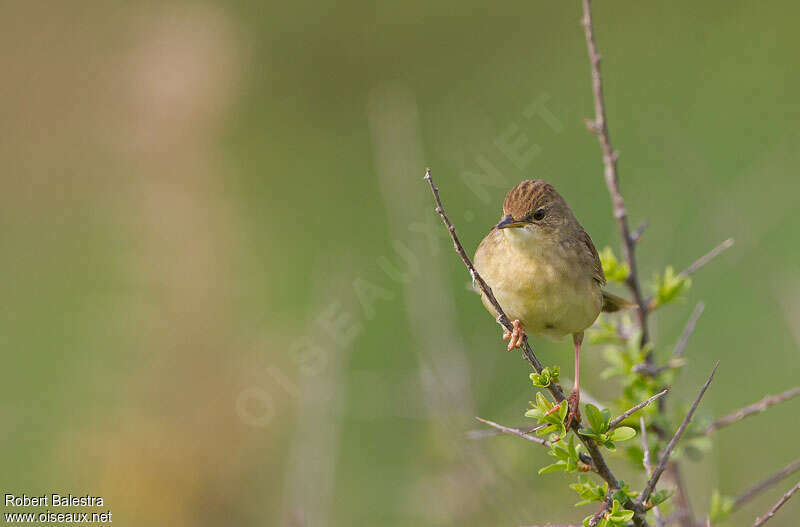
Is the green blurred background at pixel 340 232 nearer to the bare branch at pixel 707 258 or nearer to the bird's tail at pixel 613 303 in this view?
the bird's tail at pixel 613 303

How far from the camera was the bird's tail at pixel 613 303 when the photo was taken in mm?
3799

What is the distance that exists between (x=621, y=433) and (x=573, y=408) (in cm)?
17

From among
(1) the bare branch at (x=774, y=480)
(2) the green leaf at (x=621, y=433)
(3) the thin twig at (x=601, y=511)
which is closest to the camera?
(3) the thin twig at (x=601, y=511)

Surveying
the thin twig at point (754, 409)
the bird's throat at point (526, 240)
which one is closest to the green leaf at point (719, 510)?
the thin twig at point (754, 409)

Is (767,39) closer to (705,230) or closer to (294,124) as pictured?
(705,230)

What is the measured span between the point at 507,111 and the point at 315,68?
259 centimetres

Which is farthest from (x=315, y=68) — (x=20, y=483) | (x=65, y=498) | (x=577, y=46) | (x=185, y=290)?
(x=65, y=498)

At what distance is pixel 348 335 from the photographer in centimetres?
562

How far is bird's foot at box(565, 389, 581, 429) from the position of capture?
9.18 ft

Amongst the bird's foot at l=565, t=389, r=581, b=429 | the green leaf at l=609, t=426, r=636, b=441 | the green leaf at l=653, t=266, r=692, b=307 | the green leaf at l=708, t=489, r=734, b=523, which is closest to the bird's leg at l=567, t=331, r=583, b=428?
the bird's foot at l=565, t=389, r=581, b=429

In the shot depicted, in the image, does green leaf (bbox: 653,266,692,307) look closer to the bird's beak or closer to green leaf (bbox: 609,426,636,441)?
the bird's beak

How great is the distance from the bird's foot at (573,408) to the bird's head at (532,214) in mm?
644

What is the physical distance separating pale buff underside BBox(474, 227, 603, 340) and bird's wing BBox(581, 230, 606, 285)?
24 mm

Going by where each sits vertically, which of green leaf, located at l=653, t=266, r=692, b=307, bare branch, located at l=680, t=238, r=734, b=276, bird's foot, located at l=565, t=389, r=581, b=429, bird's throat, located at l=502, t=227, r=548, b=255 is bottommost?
bird's foot, located at l=565, t=389, r=581, b=429
